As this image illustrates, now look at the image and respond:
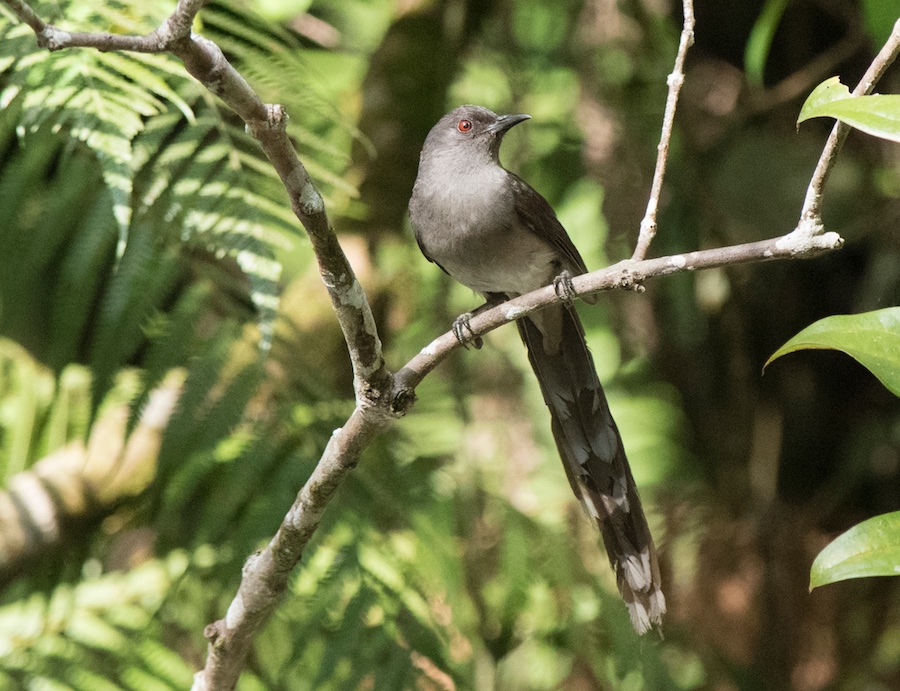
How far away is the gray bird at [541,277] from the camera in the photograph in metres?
2.32

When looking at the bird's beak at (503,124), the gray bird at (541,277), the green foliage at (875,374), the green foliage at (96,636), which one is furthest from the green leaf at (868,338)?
→ the green foliage at (96,636)

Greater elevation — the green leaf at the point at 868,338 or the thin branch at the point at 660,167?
the thin branch at the point at 660,167

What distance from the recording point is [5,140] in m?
2.92

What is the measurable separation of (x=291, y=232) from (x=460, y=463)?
42.5 inches

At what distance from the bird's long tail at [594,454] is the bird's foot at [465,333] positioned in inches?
9.4

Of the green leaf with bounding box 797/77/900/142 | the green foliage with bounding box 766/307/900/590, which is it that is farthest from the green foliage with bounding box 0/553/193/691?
the green leaf with bounding box 797/77/900/142

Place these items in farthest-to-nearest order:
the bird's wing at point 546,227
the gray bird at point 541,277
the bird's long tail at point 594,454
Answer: the bird's wing at point 546,227
the gray bird at point 541,277
the bird's long tail at point 594,454

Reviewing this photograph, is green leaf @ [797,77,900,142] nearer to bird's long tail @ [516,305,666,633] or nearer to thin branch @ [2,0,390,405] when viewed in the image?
thin branch @ [2,0,390,405]

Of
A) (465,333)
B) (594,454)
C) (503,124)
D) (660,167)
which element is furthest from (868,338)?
(503,124)

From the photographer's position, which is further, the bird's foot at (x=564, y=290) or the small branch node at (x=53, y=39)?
the bird's foot at (x=564, y=290)

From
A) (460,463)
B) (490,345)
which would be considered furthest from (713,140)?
(460,463)

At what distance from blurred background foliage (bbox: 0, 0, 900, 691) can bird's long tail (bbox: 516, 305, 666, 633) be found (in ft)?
2.39

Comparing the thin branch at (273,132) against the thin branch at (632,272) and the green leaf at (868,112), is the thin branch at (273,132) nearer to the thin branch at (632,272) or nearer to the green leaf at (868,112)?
the thin branch at (632,272)

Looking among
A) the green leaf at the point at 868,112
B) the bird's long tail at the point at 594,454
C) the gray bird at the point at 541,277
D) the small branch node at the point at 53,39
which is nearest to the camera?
the small branch node at the point at 53,39
